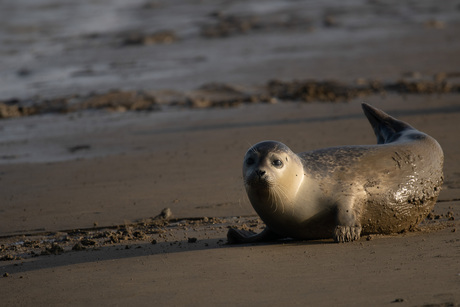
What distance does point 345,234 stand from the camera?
229 inches

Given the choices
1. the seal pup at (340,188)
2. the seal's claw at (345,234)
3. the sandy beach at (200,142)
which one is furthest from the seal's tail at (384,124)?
the seal's claw at (345,234)

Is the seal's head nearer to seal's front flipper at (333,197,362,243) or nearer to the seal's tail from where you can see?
seal's front flipper at (333,197,362,243)

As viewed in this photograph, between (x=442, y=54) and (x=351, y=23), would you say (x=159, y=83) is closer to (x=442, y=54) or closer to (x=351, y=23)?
(x=442, y=54)

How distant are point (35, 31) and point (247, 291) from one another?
64.1ft

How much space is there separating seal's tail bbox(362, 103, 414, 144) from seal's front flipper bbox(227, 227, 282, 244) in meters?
1.43

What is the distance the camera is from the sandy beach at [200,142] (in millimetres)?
5066

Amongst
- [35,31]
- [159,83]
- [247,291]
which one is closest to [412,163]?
[247,291]

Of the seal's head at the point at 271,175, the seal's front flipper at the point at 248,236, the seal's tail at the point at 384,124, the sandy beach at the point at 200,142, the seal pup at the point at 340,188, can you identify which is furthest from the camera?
the seal's tail at the point at 384,124

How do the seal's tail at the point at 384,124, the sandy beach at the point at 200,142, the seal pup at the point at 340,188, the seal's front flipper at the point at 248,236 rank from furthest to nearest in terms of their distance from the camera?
the seal's tail at the point at 384,124, the seal's front flipper at the point at 248,236, the seal pup at the point at 340,188, the sandy beach at the point at 200,142

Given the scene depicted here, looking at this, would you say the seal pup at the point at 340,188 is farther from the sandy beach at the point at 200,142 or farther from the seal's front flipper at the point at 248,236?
the sandy beach at the point at 200,142

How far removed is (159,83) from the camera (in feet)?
46.1

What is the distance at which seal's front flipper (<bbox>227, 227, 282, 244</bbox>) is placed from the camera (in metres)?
5.99

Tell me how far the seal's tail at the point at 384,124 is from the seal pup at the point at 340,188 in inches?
18.4

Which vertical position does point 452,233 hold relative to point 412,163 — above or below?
below
